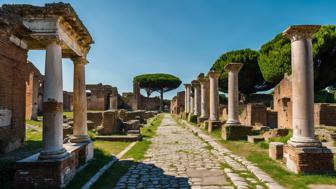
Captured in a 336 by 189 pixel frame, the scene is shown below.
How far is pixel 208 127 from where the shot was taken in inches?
728

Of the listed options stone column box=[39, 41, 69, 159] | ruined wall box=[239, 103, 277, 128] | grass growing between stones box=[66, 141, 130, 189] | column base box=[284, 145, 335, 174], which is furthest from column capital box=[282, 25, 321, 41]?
ruined wall box=[239, 103, 277, 128]

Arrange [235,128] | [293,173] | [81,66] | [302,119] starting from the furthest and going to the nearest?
[235,128], [81,66], [302,119], [293,173]

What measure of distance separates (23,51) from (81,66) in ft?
9.25

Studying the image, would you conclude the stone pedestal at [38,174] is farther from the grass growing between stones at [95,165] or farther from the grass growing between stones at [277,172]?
the grass growing between stones at [277,172]

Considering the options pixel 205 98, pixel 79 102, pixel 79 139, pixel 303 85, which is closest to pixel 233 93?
pixel 303 85

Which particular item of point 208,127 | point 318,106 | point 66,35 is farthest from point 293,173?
point 318,106

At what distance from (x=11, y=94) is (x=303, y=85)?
909 cm

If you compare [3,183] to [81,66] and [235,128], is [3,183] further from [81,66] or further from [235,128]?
[235,128]

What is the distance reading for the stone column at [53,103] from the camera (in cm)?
634

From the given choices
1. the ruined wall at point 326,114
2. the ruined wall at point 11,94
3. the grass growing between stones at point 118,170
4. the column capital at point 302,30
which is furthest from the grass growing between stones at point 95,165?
the ruined wall at point 326,114

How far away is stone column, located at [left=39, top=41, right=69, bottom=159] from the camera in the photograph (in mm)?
6340

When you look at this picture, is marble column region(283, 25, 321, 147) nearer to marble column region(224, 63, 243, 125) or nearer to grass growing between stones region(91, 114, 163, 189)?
grass growing between stones region(91, 114, 163, 189)

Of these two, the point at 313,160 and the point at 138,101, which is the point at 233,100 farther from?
the point at 138,101

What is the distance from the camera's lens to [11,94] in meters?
9.88
